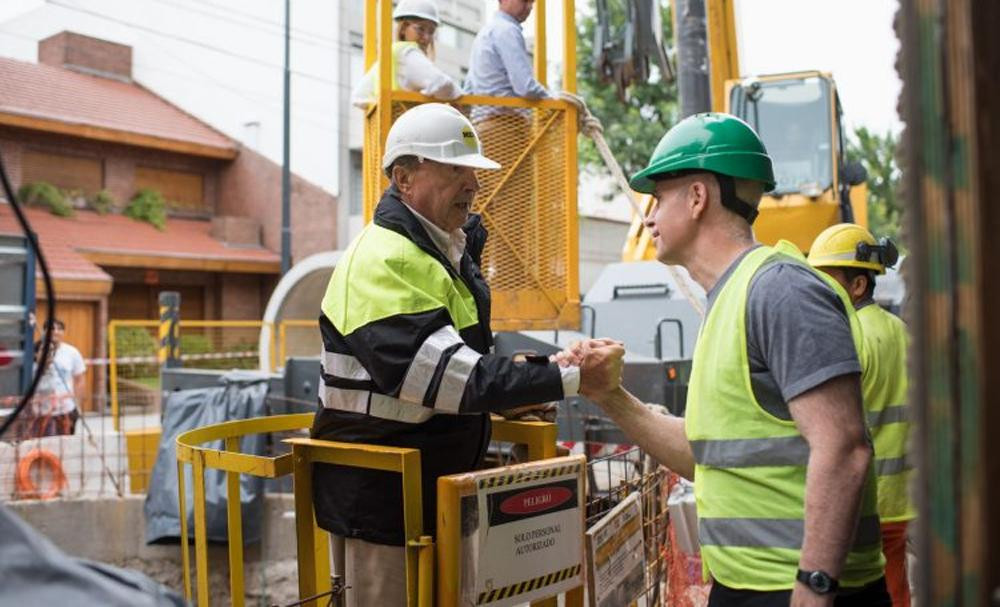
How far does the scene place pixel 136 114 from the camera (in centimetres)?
2834

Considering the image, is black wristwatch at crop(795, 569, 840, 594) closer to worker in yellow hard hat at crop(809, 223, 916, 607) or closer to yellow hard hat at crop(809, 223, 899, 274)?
worker in yellow hard hat at crop(809, 223, 916, 607)

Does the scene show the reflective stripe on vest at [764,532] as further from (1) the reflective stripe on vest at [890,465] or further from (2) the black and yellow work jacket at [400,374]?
(1) the reflective stripe on vest at [890,465]

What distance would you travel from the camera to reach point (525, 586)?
2830 millimetres

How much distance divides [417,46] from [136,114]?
24.3m

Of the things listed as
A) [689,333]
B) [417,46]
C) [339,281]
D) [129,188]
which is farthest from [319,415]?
[129,188]

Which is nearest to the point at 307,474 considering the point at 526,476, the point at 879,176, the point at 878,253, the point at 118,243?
the point at 526,476

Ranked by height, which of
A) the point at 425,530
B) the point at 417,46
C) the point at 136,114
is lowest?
the point at 425,530

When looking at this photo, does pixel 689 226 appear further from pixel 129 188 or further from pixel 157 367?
pixel 129 188

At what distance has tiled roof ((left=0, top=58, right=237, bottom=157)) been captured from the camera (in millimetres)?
24984

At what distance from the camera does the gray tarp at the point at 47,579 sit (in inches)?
50.6

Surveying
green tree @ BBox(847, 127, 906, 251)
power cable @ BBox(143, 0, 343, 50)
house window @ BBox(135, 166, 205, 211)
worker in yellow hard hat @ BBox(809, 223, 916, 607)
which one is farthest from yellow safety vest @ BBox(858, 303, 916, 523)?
green tree @ BBox(847, 127, 906, 251)

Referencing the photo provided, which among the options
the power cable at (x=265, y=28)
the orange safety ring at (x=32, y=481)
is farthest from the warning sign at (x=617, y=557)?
the power cable at (x=265, y=28)

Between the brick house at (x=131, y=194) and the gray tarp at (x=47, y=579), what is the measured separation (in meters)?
20.5

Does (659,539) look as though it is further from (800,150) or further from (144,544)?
(800,150)
